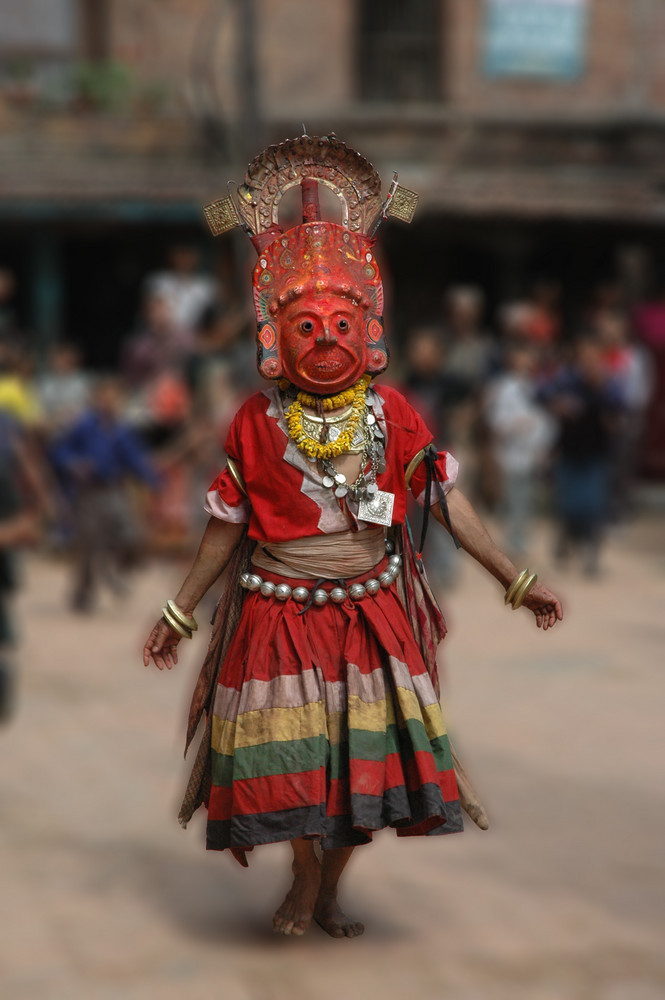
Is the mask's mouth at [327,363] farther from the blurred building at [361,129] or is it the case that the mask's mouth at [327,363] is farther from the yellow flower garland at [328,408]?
the blurred building at [361,129]

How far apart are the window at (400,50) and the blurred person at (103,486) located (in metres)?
10.2

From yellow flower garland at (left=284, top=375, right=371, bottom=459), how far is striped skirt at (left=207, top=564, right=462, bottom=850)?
0.27 m

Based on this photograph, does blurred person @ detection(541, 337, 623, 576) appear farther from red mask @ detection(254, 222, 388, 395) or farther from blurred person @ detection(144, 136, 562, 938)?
red mask @ detection(254, 222, 388, 395)

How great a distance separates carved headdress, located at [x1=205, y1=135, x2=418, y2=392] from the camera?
288 centimetres

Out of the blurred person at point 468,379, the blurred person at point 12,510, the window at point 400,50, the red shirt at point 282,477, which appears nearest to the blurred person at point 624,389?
the blurred person at point 468,379

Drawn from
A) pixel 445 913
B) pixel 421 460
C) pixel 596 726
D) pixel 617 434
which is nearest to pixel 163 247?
pixel 617 434

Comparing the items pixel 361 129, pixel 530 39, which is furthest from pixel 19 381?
pixel 530 39

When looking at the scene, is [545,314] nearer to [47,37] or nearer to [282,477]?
[47,37]

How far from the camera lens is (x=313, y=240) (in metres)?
2.95

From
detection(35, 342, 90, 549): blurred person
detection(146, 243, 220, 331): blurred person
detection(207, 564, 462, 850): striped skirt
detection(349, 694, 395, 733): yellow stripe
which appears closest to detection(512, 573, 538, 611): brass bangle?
detection(207, 564, 462, 850): striped skirt

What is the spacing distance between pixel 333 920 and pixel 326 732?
14.7 inches

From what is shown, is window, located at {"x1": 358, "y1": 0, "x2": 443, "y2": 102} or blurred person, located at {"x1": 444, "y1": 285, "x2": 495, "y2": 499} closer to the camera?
blurred person, located at {"x1": 444, "y1": 285, "x2": 495, "y2": 499}

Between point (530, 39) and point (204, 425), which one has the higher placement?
point (530, 39)

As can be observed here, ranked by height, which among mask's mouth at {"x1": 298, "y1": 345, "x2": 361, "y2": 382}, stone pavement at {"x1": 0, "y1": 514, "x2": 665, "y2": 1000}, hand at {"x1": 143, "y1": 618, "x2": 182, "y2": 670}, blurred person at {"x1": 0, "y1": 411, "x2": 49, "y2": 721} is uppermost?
mask's mouth at {"x1": 298, "y1": 345, "x2": 361, "y2": 382}
